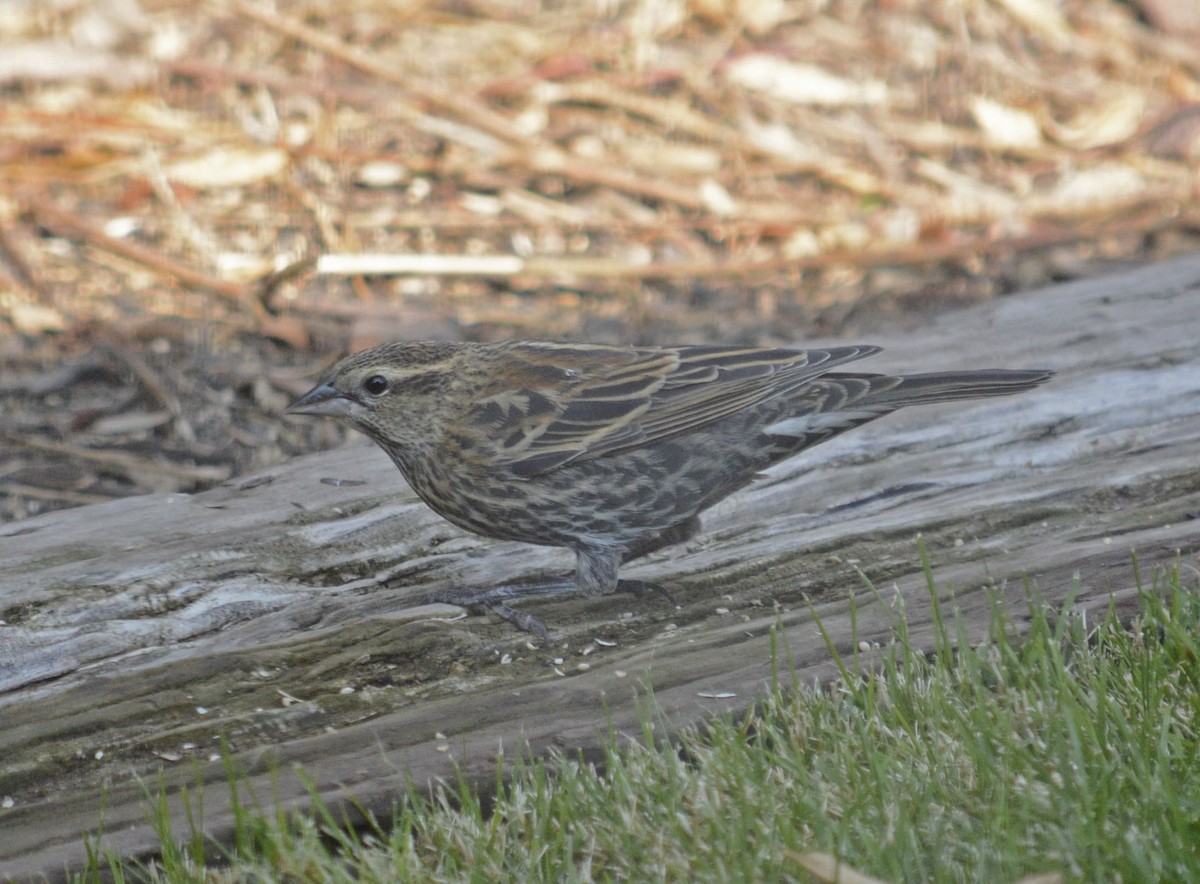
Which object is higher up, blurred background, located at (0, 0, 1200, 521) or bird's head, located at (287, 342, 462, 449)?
blurred background, located at (0, 0, 1200, 521)

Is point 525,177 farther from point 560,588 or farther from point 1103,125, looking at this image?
point 560,588

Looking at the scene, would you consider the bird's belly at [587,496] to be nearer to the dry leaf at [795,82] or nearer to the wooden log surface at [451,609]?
the wooden log surface at [451,609]

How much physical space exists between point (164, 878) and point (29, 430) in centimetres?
334

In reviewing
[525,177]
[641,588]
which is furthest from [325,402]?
[525,177]

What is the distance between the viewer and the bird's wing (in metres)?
4.79

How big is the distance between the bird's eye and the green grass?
1.52 metres

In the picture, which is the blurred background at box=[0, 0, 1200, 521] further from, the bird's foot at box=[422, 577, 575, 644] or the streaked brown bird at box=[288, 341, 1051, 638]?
the bird's foot at box=[422, 577, 575, 644]

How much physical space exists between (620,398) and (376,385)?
83 cm

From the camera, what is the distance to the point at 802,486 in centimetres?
541

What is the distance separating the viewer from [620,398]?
16.1ft

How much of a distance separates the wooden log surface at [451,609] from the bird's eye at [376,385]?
54 centimetres

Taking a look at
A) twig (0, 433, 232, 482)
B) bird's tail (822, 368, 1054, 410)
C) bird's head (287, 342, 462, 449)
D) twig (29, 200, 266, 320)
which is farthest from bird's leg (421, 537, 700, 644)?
twig (29, 200, 266, 320)

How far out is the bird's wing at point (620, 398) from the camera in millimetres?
4789

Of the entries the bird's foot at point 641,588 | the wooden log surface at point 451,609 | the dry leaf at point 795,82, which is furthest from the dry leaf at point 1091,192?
the bird's foot at point 641,588
